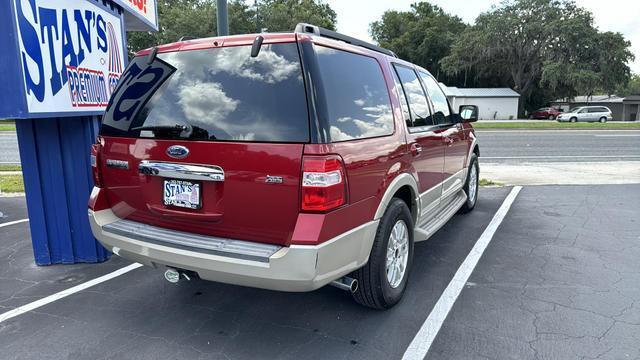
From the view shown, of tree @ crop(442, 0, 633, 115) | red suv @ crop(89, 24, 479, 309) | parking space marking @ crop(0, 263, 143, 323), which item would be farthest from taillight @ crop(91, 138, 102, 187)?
tree @ crop(442, 0, 633, 115)

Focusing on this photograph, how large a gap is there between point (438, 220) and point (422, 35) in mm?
57273

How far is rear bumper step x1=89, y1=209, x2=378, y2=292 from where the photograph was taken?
2611 millimetres

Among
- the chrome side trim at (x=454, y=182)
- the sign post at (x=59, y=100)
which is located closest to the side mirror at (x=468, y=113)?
the chrome side trim at (x=454, y=182)

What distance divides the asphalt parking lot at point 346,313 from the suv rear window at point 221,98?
140 centimetres

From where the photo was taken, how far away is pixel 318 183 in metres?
2.61

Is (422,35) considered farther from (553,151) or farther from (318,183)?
(318,183)

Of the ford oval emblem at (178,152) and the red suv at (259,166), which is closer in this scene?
the red suv at (259,166)

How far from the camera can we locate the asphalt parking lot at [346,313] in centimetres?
297

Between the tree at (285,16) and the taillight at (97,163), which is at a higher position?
the tree at (285,16)

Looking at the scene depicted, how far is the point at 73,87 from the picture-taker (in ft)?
13.1

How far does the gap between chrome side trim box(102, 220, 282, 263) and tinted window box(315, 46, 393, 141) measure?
0.83 meters

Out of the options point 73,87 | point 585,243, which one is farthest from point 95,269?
point 585,243

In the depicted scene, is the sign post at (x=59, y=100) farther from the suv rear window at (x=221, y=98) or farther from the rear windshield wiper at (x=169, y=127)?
the rear windshield wiper at (x=169, y=127)

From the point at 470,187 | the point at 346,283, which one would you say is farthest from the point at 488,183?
the point at 346,283
